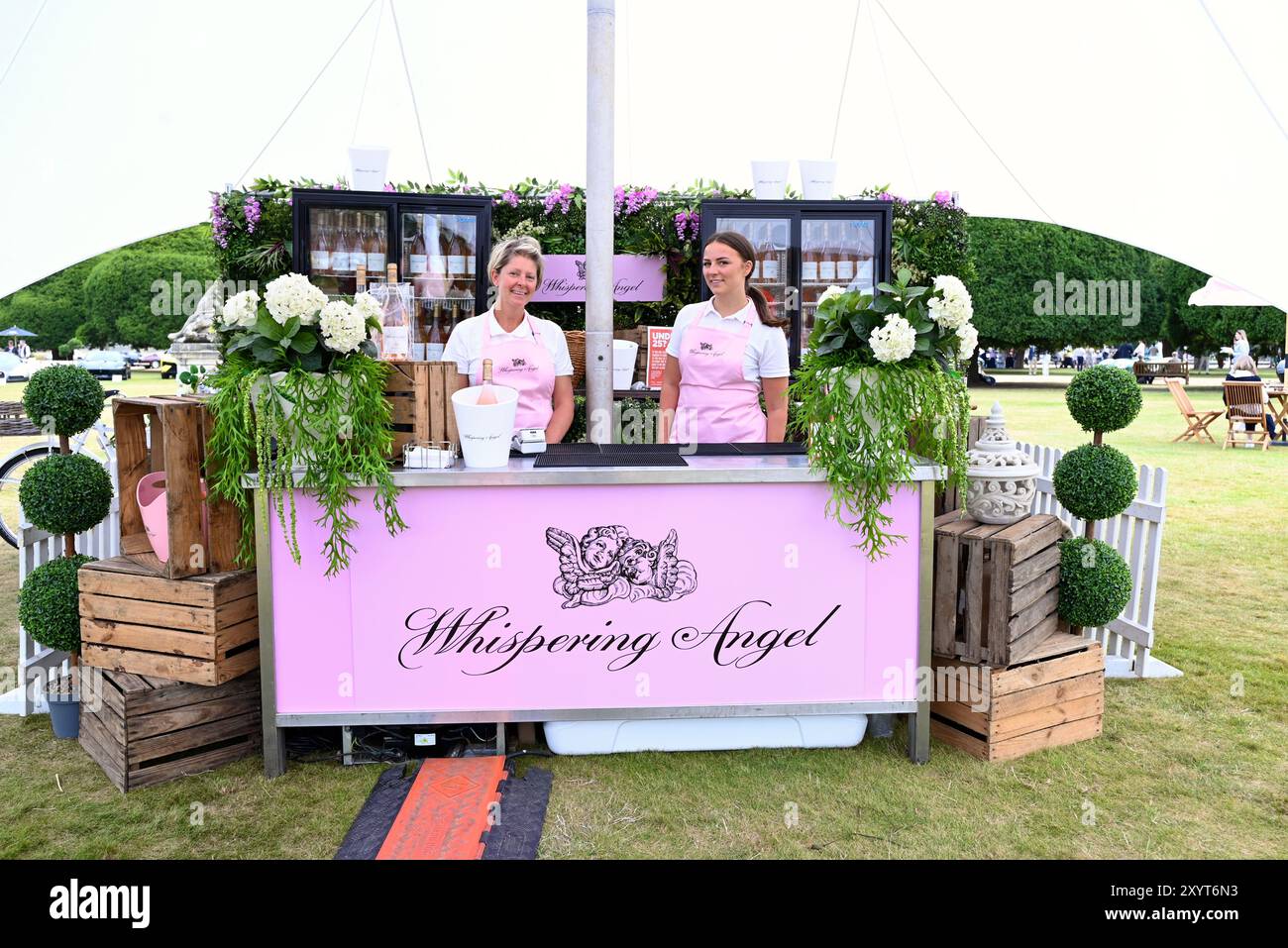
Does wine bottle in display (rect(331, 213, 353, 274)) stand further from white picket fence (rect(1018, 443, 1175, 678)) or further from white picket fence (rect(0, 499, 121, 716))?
white picket fence (rect(1018, 443, 1175, 678))

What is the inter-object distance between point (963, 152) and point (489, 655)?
6.81 meters

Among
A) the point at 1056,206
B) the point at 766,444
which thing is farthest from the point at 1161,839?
the point at 1056,206

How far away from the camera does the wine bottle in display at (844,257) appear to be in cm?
653

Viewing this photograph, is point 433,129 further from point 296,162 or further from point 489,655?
point 489,655

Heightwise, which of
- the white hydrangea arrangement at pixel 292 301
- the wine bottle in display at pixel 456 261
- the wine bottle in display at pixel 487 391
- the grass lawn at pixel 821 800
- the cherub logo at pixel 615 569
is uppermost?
the wine bottle in display at pixel 456 261

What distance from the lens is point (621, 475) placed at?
2943 millimetres

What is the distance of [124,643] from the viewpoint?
10.3ft

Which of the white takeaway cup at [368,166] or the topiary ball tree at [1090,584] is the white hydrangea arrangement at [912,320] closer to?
the topiary ball tree at [1090,584]

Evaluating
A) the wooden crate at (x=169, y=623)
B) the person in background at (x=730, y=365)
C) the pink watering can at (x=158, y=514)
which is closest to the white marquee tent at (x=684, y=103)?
the person in background at (x=730, y=365)

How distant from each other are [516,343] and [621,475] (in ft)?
3.34

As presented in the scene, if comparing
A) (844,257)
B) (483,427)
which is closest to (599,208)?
(483,427)

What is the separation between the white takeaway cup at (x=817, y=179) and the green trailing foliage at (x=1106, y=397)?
3007 millimetres

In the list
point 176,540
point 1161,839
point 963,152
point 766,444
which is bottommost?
point 1161,839

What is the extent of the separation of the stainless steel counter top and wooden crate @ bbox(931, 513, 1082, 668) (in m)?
0.39
